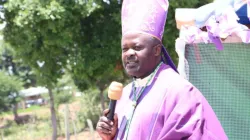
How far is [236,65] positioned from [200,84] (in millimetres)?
315

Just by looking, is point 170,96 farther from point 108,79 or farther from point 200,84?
point 108,79

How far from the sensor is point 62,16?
25.0 feet

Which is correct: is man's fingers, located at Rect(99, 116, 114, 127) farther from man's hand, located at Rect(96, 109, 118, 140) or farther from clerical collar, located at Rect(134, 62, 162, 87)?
clerical collar, located at Rect(134, 62, 162, 87)

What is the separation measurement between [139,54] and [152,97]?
22 cm

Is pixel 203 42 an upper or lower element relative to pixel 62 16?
lower

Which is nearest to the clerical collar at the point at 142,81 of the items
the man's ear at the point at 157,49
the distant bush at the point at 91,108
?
the man's ear at the point at 157,49

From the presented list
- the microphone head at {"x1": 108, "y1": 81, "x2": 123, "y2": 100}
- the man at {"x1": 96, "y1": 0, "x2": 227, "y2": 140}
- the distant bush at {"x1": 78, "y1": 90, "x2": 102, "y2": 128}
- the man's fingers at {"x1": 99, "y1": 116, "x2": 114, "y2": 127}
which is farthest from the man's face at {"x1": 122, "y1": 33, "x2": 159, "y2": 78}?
the distant bush at {"x1": 78, "y1": 90, "x2": 102, "y2": 128}

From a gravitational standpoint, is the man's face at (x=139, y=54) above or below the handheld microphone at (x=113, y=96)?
above

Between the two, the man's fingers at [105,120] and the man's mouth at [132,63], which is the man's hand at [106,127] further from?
the man's mouth at [132,63]

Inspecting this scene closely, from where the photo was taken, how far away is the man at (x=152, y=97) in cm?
165

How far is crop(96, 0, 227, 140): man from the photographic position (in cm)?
165

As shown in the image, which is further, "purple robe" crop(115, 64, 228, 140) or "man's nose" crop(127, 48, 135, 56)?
"man's nose" crop(127, 48, 135, 56)

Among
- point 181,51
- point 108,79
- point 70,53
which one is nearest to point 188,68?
point 181,51

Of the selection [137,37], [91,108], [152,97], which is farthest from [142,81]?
[91,108]
